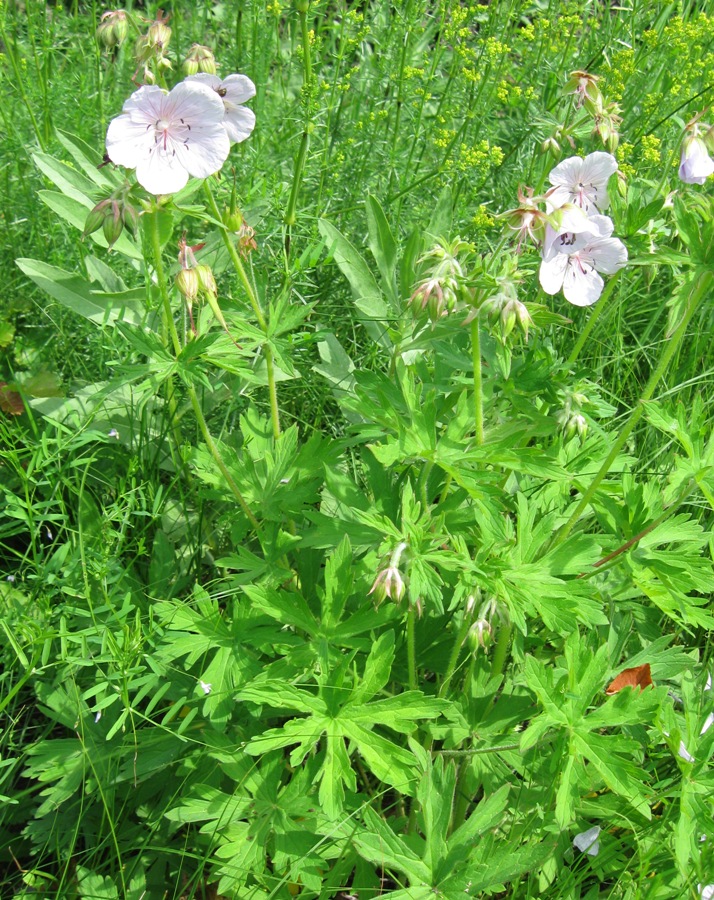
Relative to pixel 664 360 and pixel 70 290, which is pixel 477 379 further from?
pixel 70 290

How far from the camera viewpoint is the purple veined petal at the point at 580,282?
1930 mm

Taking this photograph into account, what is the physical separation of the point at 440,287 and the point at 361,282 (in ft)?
3.16

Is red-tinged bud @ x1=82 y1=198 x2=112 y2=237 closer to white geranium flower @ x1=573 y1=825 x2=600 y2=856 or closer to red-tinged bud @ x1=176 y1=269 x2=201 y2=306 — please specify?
red-tinged bud @ x1=176 y1=269 x2=201 y2=306

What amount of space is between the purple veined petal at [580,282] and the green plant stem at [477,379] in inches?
8.7

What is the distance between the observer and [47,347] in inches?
116

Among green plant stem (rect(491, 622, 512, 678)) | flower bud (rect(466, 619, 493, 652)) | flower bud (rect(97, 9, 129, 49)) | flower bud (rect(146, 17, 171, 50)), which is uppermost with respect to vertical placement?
flower bud (rect(146, 17, 171, 50))

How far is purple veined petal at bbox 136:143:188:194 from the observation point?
1733 millimetres

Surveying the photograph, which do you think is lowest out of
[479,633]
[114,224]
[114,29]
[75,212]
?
[479,633]

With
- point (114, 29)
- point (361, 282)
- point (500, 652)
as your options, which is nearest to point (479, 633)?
point (500, 652)

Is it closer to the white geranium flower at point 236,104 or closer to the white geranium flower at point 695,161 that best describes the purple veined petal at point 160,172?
the white geranium flower at point 236,104

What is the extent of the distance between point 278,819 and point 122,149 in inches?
53.3

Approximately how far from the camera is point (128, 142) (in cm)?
174

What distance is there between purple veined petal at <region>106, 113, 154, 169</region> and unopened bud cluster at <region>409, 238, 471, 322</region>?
0.59 m

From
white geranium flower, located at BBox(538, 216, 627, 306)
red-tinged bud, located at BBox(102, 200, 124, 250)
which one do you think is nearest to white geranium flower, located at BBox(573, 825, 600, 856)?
white geranium flower, located at BBox(538, 216, 627, 306)
